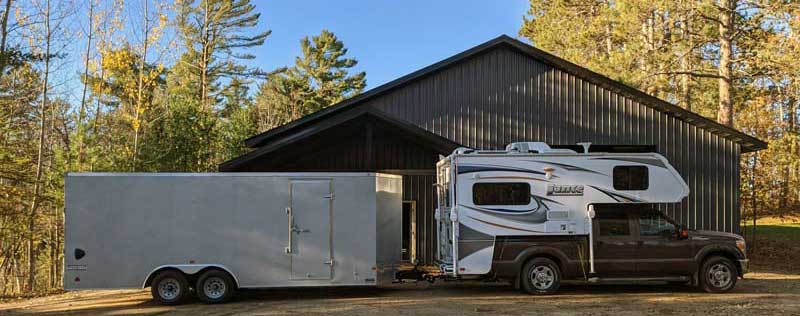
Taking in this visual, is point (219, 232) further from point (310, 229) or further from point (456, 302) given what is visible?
point (456, 302)

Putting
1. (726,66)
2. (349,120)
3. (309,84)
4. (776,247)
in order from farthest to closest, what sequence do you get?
(309,84), (776,247), (726,66), (349,120)

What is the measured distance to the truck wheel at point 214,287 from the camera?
10.3 m

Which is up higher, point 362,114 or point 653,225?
point 362,114

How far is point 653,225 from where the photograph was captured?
1098 centimetres

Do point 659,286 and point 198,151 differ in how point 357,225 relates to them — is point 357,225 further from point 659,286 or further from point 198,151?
point 198,151

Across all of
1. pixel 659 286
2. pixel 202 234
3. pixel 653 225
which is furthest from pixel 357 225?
pixel 659 286

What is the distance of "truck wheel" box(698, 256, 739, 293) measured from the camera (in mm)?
11062

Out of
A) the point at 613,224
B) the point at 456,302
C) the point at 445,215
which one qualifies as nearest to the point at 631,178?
the point at 613,224

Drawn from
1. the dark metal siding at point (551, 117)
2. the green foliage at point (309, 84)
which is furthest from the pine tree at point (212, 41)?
the dark metal siding at point (551, 117)

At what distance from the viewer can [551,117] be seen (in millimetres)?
16609

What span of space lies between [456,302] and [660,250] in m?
3.91

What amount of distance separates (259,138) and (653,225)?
31.9ft

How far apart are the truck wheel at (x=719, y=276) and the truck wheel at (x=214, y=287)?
857 centimetres

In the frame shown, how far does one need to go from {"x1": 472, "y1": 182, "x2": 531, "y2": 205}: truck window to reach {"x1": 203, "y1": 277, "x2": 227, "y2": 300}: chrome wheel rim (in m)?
4.67
